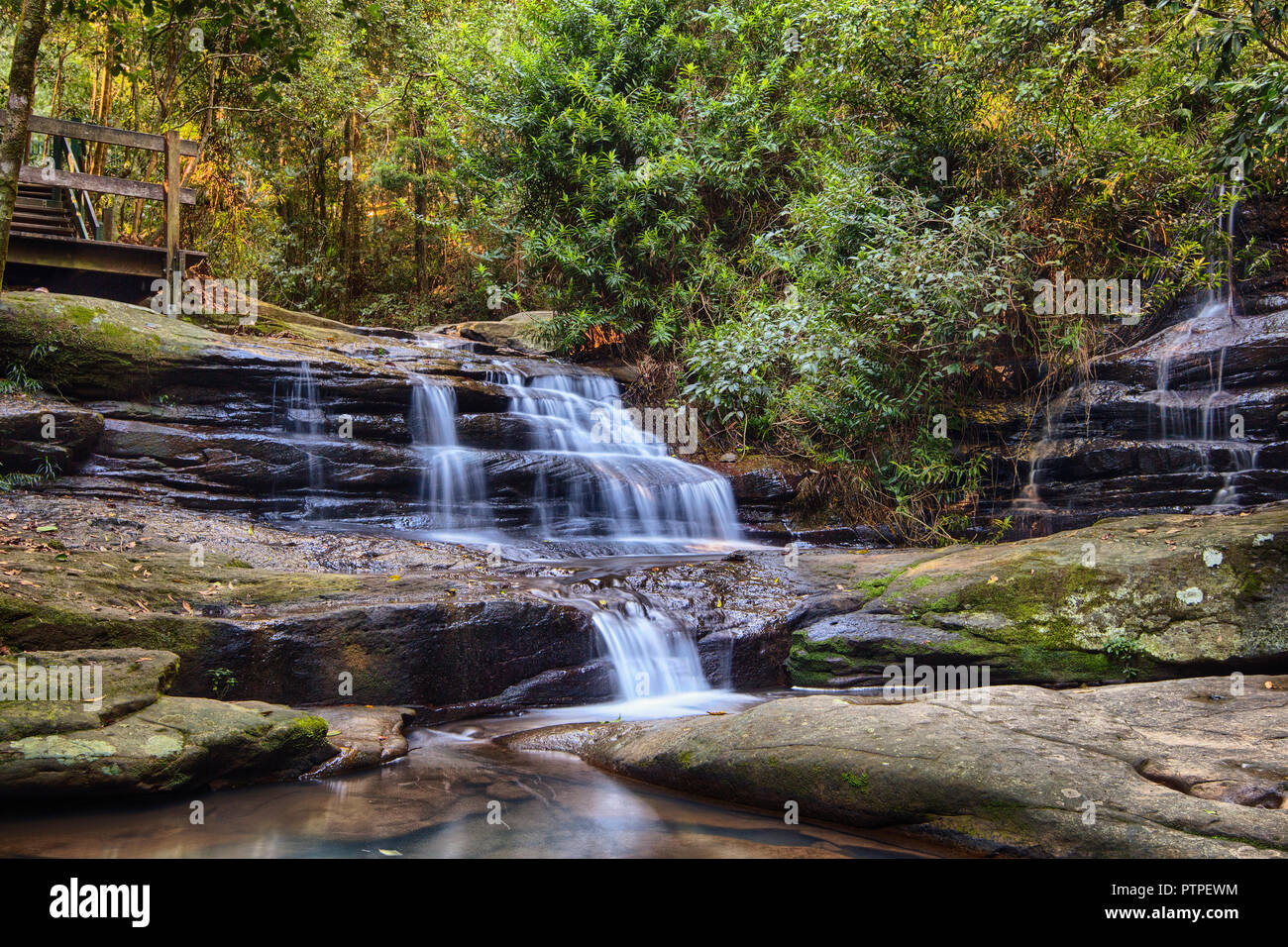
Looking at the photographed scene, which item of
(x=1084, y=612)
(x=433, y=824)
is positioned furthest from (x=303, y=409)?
(x=1084, y=612)

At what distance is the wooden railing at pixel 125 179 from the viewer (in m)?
10.2

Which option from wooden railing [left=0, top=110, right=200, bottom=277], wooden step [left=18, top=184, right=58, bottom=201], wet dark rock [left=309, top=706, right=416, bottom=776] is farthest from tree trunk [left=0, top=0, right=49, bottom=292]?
wooden step [left=18, top=184, right=58, bottom=201]

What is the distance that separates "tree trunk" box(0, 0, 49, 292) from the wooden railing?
574cm

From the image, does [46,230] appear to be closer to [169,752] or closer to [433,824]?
[169,752]

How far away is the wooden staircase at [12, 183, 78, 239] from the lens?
1234cm

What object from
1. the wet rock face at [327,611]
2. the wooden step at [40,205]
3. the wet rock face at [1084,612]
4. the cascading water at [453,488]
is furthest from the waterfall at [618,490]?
the wooden step at [40,205]

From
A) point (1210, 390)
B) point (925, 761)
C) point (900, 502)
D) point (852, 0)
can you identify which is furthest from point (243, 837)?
point (852, 0)

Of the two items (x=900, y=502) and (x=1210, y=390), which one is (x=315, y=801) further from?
(x=1210, y=390)

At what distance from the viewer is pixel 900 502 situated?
9.59 m

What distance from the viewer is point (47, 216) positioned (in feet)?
41.2

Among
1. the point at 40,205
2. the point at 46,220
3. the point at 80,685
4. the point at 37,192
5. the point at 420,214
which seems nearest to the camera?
the point at 80,685

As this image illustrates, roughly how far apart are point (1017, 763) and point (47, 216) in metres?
15.1

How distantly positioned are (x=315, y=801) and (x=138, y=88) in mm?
19925

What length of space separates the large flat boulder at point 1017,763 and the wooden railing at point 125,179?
10013mm
